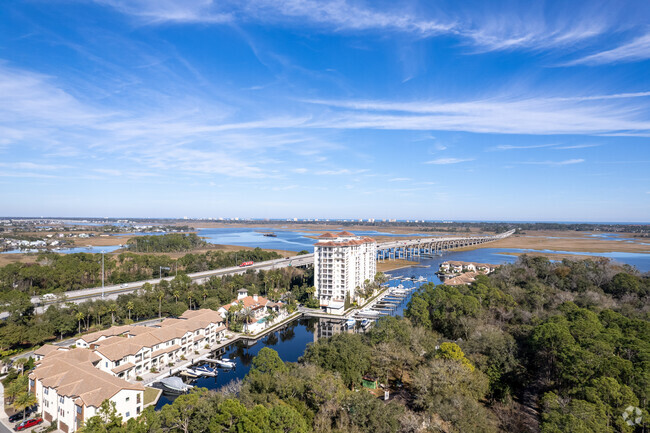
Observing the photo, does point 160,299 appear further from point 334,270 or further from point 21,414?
point 334,270

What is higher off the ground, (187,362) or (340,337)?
(340,337)

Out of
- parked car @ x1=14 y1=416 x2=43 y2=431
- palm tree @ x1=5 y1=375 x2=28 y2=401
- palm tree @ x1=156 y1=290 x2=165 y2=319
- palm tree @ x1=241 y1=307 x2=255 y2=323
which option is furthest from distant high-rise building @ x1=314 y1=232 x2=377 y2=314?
palm tree @ x1=5 y1=375 x2=28 y2=401

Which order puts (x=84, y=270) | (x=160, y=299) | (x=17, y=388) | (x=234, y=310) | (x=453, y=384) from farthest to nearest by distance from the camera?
(x=84, y=270), (x=160, y=299), (x=234, y=310), (x=17, y=388), (x=453, y=384)

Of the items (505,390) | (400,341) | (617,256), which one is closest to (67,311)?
(400,341)

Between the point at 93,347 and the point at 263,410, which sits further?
the point at 93,347

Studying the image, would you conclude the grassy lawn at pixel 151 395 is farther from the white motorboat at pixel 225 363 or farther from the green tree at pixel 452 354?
the green tree at pixel 452 354

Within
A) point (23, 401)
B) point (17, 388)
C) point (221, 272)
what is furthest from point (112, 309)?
point (221, 272)

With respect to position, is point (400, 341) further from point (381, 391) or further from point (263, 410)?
point (263, 410)
